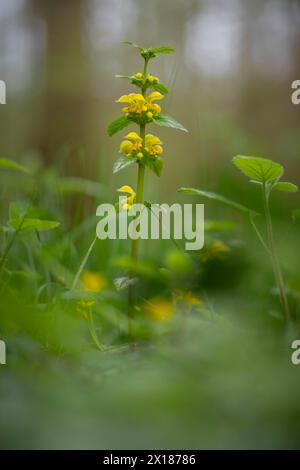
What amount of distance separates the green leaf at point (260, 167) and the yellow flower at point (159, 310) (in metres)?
0.24

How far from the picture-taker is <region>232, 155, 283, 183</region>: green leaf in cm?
75

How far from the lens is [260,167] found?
759 millimetres

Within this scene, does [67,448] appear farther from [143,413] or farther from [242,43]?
[242,43]

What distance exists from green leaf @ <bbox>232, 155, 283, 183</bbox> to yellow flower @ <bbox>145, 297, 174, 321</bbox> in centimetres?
24

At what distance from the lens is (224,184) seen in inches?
36.4

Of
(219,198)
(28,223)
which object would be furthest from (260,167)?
(28,223)

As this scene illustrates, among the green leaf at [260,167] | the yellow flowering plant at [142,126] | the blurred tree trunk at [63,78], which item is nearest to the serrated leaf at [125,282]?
the yellow flowering plant at [142,126]

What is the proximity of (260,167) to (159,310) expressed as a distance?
0.26 m

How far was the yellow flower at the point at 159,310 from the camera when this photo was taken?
75 centimetres

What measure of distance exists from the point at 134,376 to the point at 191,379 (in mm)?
53

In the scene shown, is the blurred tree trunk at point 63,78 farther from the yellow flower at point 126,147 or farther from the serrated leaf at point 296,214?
the serrated leaf at point 296,214

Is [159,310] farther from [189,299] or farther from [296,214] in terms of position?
[296,214]

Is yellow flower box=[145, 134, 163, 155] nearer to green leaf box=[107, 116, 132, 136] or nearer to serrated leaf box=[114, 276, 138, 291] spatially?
green leaf box=[107, 116, 132, 136]

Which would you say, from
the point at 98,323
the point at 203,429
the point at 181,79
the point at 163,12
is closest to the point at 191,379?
the point at 203,429
